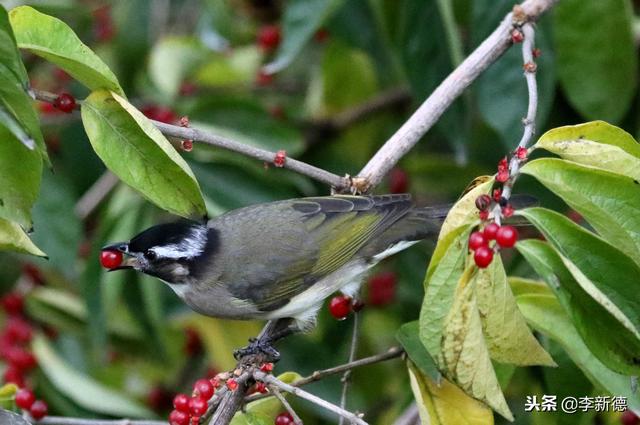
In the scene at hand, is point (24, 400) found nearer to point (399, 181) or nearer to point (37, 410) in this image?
point (37, 410)

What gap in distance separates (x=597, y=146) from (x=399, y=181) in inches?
106

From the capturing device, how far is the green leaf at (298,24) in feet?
12.2

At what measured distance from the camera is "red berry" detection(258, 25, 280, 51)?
516 cm

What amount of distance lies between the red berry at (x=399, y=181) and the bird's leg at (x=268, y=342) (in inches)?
62.3

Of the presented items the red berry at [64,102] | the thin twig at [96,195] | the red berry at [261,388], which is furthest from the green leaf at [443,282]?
the thin twig at [96,195]

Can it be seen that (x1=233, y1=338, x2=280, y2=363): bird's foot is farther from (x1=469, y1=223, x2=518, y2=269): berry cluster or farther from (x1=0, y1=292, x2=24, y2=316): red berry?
(x1=0, y1=292, x2=24, y2=316): red berry

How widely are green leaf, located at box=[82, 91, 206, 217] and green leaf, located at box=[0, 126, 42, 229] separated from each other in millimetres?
160

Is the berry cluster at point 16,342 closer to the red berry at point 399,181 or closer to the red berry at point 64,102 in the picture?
the red berry at point 64,102

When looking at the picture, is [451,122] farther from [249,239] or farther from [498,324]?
[498,324]

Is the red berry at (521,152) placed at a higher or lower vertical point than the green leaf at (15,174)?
higher

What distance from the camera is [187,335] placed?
17.7ft

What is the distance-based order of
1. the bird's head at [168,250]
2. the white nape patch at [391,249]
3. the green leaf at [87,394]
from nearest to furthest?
the bird's head at [168,250] < the white nape patch at [391,249] < the green leaf at [87,394]

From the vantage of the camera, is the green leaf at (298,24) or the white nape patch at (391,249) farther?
the green leaf at (298,24)

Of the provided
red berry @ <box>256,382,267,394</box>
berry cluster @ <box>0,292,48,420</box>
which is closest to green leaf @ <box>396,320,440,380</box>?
red berry @ <box>256,382,267,394</box>
